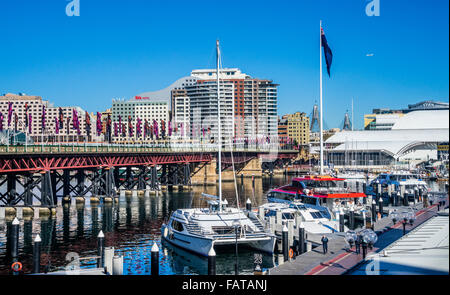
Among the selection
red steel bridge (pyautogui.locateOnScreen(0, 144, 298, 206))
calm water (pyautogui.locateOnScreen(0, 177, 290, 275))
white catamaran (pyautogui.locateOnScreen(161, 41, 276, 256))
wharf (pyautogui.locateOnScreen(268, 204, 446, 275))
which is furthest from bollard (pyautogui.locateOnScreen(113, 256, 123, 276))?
red steel bridge (pyautogui.locateOnScreen(0, 144, 298, 206))

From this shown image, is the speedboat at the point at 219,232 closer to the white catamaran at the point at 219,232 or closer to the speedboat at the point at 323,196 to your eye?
the white catamaran at the point at 219,232

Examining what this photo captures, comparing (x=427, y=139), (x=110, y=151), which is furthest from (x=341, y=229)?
(x=427, y=139)

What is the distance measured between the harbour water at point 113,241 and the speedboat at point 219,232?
811 mm

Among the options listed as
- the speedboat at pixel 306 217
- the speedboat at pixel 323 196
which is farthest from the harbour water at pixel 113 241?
the speedboat at pixel 323 196

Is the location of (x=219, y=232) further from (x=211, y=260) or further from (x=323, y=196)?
(x=323, y=196)

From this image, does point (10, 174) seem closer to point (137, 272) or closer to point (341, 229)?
point (137, 272)

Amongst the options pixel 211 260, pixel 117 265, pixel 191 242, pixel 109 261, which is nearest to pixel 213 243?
pixel 191 242

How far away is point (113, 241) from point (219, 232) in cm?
1230

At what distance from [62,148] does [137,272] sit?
41160 millimetres

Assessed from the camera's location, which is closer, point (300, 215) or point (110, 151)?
Result: point (300, 215)

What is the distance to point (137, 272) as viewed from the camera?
33.1 meters

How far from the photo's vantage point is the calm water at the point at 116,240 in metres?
35.7

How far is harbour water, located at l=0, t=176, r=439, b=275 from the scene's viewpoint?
1404 inches
